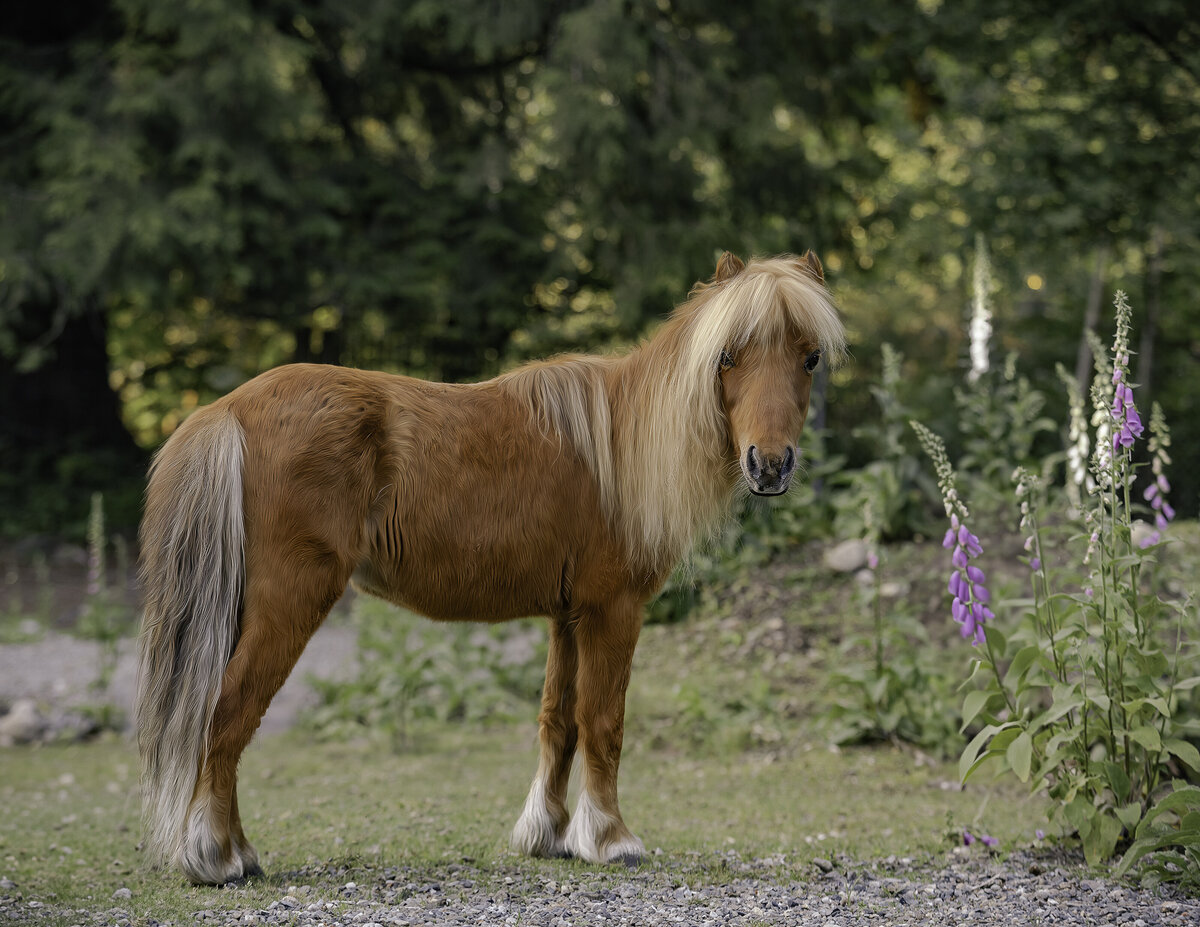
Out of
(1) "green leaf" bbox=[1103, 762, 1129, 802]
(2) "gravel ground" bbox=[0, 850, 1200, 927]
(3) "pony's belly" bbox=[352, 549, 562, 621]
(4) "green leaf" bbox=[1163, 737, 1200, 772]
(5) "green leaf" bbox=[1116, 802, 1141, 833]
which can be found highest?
(3) "pony's belly" bbox=[352, 549, 562, 621]

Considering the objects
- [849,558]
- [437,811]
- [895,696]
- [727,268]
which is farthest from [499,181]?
[727,268]

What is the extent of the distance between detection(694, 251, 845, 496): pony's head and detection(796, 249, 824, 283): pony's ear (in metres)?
0.20

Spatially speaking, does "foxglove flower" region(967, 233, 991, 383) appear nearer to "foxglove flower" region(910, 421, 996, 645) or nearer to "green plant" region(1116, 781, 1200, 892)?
"foxglove flower" region(910, 421, 996, 645)

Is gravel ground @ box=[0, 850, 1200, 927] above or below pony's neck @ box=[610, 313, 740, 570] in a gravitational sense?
below

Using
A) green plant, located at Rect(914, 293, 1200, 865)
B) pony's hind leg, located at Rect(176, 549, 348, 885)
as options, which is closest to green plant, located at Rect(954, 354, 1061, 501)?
green plant, located at Rect(914, 293, 1200, 865)

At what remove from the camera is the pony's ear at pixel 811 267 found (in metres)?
3.96

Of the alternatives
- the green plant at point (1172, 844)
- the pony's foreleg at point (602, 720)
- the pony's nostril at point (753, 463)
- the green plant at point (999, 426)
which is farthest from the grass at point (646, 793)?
the pony's nostril at point (753, 463)

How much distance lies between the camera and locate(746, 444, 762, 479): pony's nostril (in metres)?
3.43

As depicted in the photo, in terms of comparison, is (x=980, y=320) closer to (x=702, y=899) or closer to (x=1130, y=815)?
(x=1130, y=815)

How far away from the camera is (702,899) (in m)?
3.49

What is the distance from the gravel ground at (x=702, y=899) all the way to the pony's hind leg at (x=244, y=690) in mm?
140

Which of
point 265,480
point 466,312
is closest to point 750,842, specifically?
point 265,480

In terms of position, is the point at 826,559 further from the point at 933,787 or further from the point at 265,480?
the point at 265,480

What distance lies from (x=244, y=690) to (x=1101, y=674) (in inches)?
113
